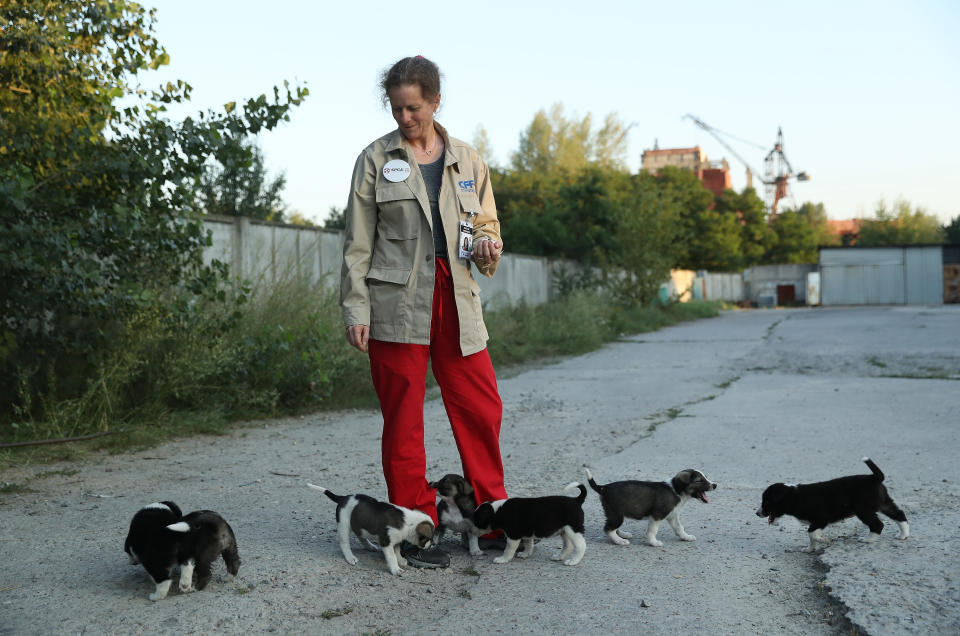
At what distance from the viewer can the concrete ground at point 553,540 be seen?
2740 mm

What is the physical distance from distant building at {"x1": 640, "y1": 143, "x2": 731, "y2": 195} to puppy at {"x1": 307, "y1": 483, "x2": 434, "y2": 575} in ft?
313

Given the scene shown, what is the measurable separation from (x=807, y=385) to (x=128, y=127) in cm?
732

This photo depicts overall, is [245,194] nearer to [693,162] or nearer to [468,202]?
[468,202]

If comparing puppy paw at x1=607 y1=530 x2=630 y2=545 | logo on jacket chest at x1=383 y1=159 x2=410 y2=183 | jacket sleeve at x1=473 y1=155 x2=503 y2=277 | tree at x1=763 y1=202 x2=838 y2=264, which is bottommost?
puppy paw at x1=607 y1=530 x2=630 y2=545

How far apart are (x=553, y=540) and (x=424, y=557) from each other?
73cm

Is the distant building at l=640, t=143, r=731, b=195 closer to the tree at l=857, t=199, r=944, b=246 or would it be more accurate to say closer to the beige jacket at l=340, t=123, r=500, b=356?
the tree at l=857, t=199, r=944, b=246

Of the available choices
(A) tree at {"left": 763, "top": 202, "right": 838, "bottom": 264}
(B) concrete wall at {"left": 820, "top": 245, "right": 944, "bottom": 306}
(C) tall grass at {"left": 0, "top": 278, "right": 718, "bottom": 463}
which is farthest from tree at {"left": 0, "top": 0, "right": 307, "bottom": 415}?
(A) tree at {"left": 763, "top": 202, "right": 838, "bottom": 264}

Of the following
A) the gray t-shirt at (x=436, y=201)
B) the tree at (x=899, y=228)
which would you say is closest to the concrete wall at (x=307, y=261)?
the gray t-shirt at (x=436, y=201)

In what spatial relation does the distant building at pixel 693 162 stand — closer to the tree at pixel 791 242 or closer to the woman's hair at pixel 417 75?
the tree at pixel 791 242

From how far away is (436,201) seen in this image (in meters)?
3.48

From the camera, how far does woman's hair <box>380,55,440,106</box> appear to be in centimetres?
330

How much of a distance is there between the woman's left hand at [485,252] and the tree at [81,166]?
116 inches

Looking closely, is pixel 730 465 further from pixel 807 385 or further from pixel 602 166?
pixel 602 166

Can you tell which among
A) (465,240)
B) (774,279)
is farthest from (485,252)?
(774,279)
